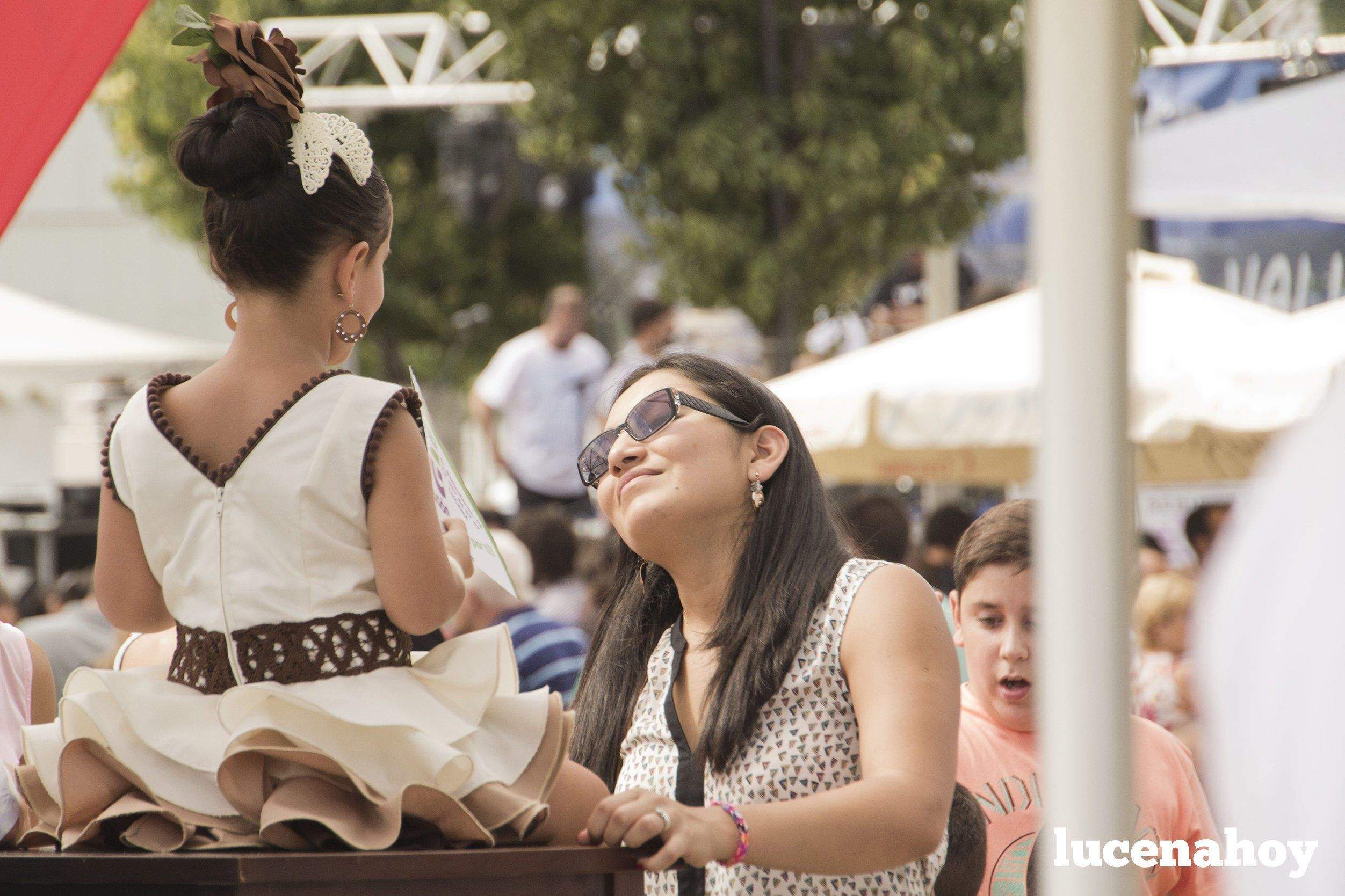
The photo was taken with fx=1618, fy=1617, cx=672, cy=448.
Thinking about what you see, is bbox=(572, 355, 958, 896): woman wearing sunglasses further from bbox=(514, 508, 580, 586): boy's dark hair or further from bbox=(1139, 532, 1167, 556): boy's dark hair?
bbox=(1139, 532, 1167, 556): boy's dark hair

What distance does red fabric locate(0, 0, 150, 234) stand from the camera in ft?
8.42

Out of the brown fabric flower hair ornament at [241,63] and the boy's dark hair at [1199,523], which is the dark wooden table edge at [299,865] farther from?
the boy's dark hair at [1199,523]

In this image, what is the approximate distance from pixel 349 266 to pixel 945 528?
495 cm

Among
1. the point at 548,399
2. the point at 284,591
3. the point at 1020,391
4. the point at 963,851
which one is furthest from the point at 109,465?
the point at 548,399

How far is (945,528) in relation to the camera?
6.65 meters

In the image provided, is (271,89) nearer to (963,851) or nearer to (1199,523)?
(963,851)

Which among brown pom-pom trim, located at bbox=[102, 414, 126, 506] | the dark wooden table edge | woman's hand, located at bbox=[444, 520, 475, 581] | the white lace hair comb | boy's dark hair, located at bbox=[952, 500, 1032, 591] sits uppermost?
the white lace hair comb

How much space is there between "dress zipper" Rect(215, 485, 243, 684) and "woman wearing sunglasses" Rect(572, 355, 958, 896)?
435 millimetres

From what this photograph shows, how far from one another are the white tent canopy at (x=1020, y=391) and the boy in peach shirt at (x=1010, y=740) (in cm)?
335

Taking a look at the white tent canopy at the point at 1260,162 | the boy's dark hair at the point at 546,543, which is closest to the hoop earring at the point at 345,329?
the white tent canopy at the point at 1260,162

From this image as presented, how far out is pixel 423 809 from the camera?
5.59ft

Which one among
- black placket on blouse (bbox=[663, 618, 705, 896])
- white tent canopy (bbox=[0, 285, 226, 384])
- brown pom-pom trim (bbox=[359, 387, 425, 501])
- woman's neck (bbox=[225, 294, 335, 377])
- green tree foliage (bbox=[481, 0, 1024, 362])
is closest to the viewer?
brown pom-pom trim (bbox=[359, 387, 425, 501])

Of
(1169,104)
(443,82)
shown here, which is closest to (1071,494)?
(1169,104)

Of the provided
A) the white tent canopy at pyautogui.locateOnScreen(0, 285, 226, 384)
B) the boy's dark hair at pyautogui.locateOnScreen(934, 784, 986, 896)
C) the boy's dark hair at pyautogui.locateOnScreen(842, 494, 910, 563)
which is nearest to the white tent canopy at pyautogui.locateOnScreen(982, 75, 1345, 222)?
the boy's dark hair at pyautogui.locateOnScreen(842, 494, 910, 563)
